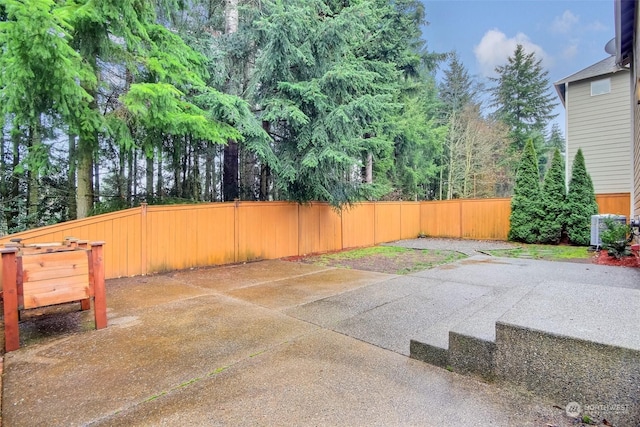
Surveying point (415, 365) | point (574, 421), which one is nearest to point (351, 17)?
point (415, 365)

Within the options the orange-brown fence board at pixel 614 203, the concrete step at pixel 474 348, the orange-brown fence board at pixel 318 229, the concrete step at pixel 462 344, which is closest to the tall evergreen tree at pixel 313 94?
the orange-brown fence board at pixel 318 229

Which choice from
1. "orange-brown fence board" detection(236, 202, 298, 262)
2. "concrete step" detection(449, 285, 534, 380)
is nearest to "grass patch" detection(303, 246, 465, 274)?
"orange-brown fence board" detection(236, 202, 298, 262)

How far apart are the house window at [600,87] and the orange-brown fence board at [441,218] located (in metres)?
5.42

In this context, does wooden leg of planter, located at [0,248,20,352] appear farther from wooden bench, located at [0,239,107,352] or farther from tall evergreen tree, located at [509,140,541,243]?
tall evergreen tree, located at [509,140,541,243]

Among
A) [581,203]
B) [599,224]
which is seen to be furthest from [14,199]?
[581,203]

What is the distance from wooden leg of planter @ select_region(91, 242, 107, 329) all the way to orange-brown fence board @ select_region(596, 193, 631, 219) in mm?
12484

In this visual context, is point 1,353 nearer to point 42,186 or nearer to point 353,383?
point 353,383

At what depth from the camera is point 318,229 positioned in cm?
923

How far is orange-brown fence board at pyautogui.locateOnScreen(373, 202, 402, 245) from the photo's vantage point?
11.5m

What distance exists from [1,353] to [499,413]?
3.77m

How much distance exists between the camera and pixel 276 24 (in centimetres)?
638

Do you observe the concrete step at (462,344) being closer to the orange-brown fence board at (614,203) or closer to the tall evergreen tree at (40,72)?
the tall evergreen tree at (40,72)

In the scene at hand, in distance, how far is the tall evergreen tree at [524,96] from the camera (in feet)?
71.6

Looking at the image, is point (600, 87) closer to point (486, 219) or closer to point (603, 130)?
point (603, 130)
